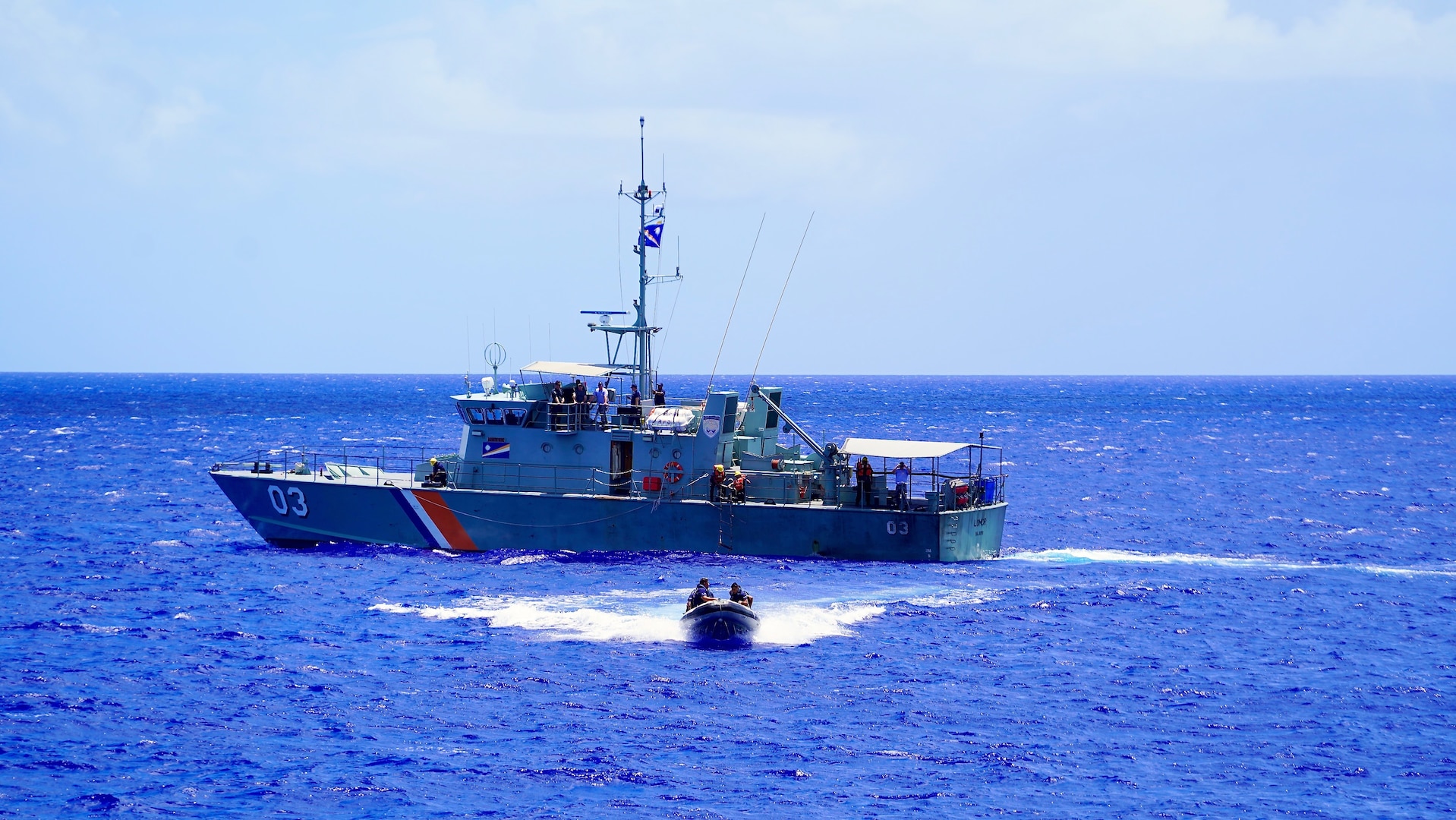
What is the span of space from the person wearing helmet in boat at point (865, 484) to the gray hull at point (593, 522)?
0.46 meters

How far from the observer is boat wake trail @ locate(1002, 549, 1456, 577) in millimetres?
36469

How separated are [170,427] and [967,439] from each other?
6412 cm

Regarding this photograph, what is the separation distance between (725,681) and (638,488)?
447 inches

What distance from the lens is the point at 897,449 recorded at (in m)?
33.9

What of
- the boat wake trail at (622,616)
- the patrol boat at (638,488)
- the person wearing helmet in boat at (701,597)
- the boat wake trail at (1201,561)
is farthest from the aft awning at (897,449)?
the person wearing helmet in boat at (701,597)

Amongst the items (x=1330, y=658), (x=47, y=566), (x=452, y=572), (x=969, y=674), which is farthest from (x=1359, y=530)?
(x=47, y=566)

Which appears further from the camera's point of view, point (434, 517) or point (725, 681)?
point (434, 517)

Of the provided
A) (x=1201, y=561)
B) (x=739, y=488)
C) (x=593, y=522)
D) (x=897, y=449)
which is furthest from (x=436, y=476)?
(x=1201, y=561)

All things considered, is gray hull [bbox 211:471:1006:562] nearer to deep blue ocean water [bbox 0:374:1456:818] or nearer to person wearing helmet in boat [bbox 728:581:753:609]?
deep blue ocean water [bbox 0:374:1456:818]

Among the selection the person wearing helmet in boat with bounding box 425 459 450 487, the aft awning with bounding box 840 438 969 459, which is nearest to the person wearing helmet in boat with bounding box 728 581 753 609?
the aft awning with bounding box 840 438 969 459

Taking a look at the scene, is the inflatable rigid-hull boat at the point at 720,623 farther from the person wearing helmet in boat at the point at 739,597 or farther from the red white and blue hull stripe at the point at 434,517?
the red white and blue hull stripe at the point at 434,517

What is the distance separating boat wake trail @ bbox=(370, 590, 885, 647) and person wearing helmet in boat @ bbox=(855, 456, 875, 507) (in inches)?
180

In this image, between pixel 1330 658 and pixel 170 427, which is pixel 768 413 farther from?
pixel 170 427

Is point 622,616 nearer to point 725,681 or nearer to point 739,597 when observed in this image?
point 739,597
